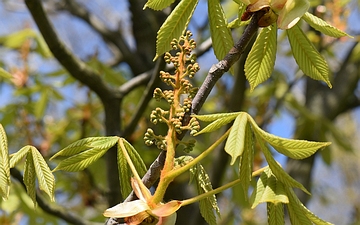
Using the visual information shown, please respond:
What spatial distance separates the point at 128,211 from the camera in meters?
0.63

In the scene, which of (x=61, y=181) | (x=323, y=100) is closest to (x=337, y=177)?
(x=323, y=100)

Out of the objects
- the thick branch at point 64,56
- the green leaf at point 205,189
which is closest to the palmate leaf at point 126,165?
the green leaf at point 205,189

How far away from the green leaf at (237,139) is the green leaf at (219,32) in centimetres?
18

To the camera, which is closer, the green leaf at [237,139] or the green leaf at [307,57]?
the green leaf at [237,139]

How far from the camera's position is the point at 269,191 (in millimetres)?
679

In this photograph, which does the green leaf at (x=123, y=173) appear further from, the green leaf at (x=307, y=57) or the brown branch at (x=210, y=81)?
the green leaf at (x=307, y=57)

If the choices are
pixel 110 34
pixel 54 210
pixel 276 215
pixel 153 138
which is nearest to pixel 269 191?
pixel 276 215

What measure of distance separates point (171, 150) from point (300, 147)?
0.59 feet

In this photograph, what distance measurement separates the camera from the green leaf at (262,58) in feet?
2.57

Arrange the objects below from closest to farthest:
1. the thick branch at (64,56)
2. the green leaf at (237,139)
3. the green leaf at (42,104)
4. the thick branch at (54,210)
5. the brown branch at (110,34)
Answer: the green leaf at (237,139), the thick branch at (54,210), the thick branch at (64,56), the green leaf at (42,104), the brown branch at (110,34)

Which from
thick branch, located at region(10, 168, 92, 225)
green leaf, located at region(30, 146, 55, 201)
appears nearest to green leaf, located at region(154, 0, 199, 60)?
green leaf, located at region(30, 146, 55, 201)

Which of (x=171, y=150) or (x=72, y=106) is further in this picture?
(x=72, y=106)

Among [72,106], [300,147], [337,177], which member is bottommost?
[337,177]

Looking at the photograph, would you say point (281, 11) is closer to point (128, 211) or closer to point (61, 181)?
point (128, 211)
